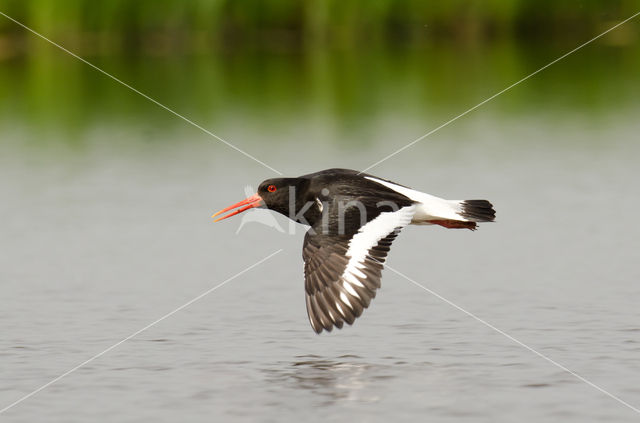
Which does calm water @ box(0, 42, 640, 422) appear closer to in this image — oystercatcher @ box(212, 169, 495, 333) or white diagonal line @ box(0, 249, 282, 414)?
white diagonal line @ box(0, 249, 282, 414)

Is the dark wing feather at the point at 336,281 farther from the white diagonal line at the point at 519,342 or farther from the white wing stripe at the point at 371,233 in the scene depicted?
the white diagonal line at the point at 519,342

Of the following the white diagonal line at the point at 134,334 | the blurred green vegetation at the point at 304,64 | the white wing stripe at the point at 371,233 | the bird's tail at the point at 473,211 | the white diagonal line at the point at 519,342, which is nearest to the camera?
the white diagonal line at the point at 519,342

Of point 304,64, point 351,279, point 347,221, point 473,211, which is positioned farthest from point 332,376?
point 304,64

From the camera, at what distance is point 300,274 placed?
1114cm

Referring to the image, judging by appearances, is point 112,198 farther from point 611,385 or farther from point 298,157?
point 611,385

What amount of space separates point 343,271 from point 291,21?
29133mm

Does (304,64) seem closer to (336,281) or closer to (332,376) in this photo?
(336,281)

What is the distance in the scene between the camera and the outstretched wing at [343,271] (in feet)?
28.2

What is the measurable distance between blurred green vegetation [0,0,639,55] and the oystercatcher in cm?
2262

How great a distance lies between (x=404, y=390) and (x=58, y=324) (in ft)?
10.3

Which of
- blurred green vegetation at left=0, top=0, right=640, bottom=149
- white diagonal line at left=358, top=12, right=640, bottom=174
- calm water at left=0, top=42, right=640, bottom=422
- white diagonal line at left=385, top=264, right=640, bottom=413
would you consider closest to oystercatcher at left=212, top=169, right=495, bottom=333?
calm water at left=0, top=42, right=640, bottom=422

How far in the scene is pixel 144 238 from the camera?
505 inches

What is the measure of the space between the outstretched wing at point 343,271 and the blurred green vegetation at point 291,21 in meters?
23.7

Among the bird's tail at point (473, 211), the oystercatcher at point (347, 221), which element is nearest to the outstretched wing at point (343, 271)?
the oystercatcher at point (347, 221)
